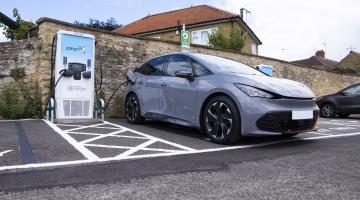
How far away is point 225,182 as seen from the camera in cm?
359

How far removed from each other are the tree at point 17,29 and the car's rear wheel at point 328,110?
1141cm

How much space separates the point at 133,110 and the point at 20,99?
2.93m

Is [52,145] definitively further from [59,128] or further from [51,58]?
[51,58]

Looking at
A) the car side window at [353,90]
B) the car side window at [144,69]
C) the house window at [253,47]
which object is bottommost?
the car side window at [353,90]

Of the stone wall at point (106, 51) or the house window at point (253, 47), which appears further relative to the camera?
the house window at point (253, 47)

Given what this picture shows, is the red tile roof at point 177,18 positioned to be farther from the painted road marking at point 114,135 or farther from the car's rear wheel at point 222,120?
the car's rear wheel at point 222,120

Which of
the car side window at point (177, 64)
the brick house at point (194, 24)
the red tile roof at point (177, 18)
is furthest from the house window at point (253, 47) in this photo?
the car side window at point (177, 64)

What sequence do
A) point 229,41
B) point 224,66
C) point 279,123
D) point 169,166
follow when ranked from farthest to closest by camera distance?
1. point 229,41
2. point 224,66
3. point 279,123
4. point 169,166

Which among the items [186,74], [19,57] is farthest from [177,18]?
[186,74]

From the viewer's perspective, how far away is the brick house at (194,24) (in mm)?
36375

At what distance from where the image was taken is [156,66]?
7.68 meters

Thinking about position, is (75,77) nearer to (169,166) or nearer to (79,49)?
(79,49)

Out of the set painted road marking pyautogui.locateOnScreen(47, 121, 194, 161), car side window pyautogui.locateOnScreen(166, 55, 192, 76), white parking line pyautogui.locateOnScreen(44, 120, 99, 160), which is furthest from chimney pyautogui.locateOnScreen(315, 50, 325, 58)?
white parking line pyautogui.locateOnScreen(44, 120, 99, 160)

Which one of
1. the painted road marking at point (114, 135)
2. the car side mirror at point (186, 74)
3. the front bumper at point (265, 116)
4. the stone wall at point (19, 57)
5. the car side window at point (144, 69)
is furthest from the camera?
the stone wall at point (19, 57)
